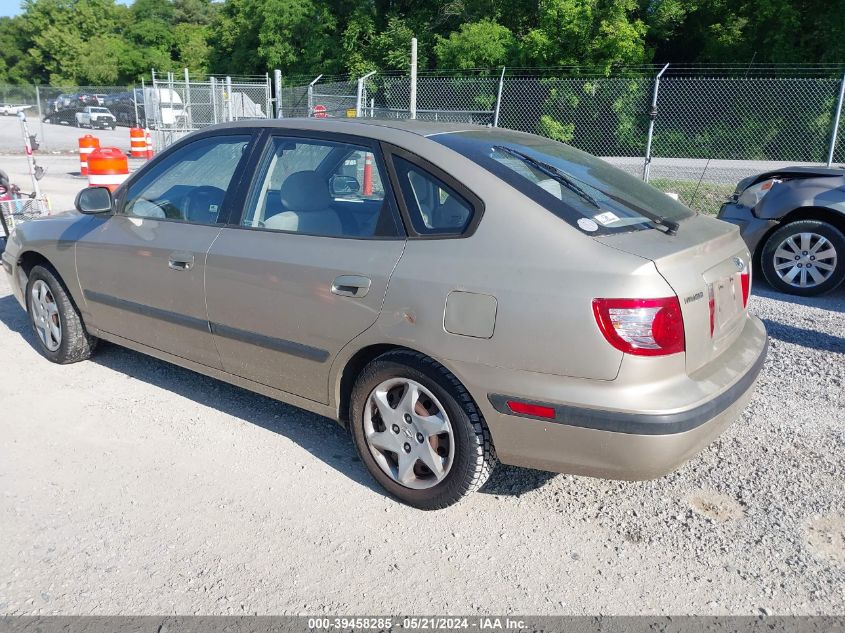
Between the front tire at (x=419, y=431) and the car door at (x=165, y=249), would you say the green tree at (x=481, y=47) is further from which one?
the front tire at (x=419, y=431)

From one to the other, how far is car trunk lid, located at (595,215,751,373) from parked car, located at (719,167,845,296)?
3906 millimetres

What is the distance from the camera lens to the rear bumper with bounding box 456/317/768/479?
2.61 meters

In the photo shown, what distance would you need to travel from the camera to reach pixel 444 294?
9.39 feet

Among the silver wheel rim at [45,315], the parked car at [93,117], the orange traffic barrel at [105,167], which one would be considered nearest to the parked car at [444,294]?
the silver wheel rim at [45,315]

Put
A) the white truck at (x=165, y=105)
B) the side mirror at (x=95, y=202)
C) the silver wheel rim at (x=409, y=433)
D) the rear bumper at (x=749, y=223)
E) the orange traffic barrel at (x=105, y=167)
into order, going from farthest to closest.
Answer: the white truck at (x=165, y=105) < the orange traffic barrel at (x=105, y=167) < the rear bumper at (x=749, y=223) < the side mirror at (x=95, y=202) < the silver wheel rim at (x=409, y=433)

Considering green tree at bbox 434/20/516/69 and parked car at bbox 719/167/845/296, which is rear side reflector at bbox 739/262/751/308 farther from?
green tree at bbox 434/20/516/69

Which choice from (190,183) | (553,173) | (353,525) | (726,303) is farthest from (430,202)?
(190,183)

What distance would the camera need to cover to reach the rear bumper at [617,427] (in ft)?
8.56

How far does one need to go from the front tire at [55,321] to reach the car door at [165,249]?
244mm

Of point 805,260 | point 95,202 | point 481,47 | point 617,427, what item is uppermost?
point 481,47

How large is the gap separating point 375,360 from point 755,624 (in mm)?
1763

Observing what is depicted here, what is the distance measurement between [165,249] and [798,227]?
18.3 feet

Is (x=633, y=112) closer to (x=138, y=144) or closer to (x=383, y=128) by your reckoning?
(x=138, y=144)

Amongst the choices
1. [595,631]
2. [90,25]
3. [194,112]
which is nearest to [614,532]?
[595,631]
